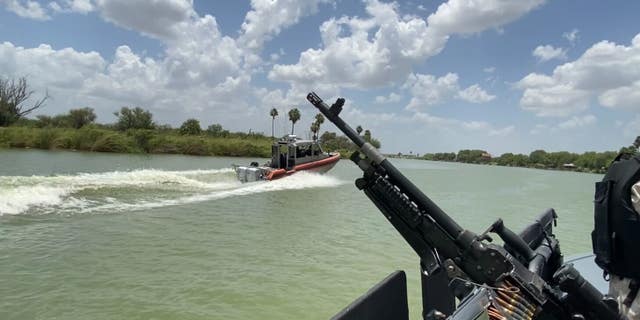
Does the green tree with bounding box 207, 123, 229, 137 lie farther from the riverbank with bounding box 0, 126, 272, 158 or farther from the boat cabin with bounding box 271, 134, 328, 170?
the boat cabin with bounding box 271, 134, 328, 170

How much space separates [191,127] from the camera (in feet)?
227

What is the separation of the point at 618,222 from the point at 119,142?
157ft

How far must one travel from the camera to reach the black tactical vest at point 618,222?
6.94 ft

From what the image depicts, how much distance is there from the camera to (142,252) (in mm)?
7086

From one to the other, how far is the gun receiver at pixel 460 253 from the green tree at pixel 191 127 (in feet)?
223

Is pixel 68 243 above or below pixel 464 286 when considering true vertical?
below

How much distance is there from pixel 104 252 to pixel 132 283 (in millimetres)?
1653

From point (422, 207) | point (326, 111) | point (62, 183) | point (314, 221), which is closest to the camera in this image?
point (422, 207)

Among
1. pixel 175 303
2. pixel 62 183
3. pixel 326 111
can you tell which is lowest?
pixel 175 303

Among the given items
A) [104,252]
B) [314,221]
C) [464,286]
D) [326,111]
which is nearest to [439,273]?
[464,286]

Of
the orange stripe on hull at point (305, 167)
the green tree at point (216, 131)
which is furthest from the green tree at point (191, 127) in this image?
the orange stripe on hull at point (305, 167)

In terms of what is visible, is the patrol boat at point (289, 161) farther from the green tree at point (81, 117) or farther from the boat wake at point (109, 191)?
the green tree at point (81, 117)

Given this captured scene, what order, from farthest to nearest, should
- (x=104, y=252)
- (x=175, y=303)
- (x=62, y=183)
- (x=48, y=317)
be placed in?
(x=62, y=183), (x=104, y=252), (x=175, y=303), (x=48, y=317)

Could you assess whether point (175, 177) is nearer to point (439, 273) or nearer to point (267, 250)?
point (267, 250)
